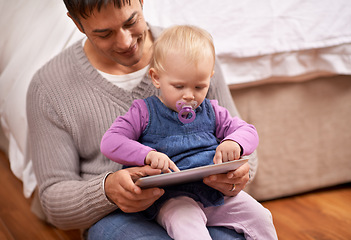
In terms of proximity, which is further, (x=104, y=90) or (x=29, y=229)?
(x=29, y=229)

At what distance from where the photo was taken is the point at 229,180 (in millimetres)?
1046

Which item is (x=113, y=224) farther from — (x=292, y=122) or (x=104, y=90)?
(x=292, y=122)

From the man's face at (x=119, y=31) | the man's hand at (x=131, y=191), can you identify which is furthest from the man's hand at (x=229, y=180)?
the man's face at (x=119, y=31)

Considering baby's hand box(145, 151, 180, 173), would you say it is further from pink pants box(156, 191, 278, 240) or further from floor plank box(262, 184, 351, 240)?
floor plank box(262, 184, 351, 240)

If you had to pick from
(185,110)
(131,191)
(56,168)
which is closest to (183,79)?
(185,110)

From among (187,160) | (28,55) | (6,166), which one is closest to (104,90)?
(187,160)

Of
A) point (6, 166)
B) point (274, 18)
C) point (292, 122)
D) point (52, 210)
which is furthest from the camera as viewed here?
point (6, 166)

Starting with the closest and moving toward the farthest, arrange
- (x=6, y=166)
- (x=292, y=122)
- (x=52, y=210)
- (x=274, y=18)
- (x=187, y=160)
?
(x=187, y=160)
(x=52, y=210)
(x=274, y=18)
(x=292, y=122)
(x=6, y=166)

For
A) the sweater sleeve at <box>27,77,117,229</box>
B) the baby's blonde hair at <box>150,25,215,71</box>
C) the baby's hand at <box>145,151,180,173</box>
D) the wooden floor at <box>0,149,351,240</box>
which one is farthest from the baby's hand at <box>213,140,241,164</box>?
the wooden floor at <box>0,149,351,240</box>

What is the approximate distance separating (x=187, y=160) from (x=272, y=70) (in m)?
0.70

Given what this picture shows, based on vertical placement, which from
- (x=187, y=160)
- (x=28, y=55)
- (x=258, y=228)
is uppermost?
(x=28, y=55)

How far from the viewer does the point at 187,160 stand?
108 cm

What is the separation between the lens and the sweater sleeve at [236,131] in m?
1.06

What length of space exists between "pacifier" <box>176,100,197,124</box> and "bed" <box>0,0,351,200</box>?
0.53m
